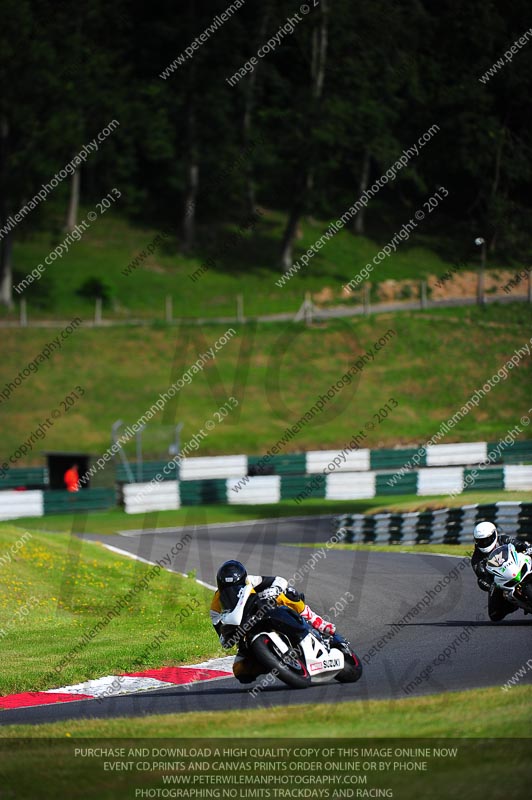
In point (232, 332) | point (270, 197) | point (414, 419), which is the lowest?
point (414, 419)

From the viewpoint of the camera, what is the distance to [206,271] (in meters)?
62.0

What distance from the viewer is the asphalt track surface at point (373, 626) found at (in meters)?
10.3

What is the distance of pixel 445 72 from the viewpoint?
66750mm

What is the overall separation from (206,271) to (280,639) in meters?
52.8

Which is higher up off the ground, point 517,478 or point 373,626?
point 373,626

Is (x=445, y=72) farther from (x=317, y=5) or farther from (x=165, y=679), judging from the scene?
(x=165, y=679)

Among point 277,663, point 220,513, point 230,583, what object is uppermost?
point 230,583

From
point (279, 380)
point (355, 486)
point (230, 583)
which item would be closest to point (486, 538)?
point (230, 583)

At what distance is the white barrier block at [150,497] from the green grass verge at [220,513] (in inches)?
14.2

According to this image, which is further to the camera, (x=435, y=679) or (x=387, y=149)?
(x=387, y=149)

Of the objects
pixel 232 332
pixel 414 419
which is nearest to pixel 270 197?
pixel 232 332

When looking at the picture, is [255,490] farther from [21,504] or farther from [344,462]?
[21,504]

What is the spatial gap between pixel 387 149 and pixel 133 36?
22.0 meters

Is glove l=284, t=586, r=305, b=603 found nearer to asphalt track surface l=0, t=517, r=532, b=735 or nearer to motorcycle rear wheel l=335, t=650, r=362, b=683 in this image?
motorcycle rear wheel l=335, t=650, r=362, b=683
